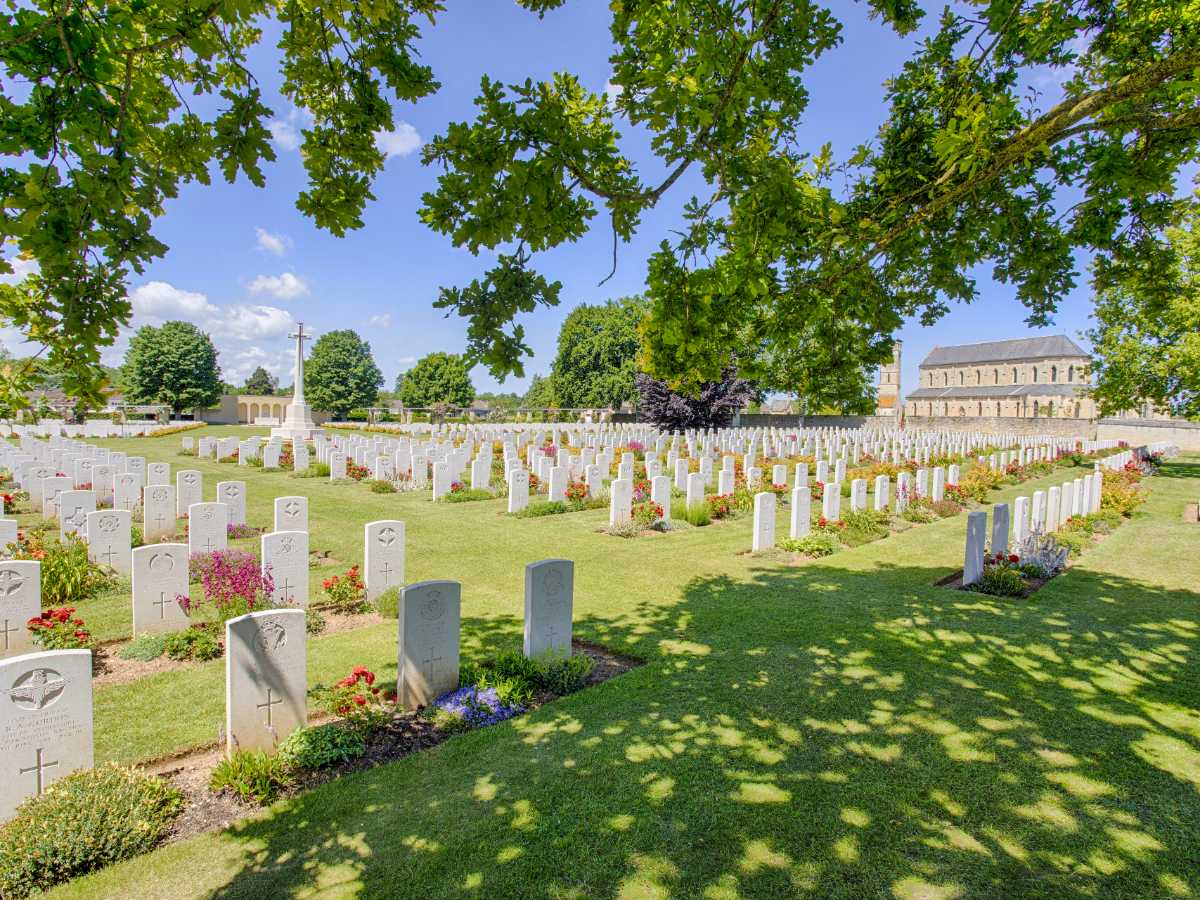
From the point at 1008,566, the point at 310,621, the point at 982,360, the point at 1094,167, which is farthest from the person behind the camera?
the point at 982,360

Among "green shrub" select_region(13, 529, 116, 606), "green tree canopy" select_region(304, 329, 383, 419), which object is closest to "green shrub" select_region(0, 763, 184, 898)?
"green shrub" select_region(13, 529, 116, 606)

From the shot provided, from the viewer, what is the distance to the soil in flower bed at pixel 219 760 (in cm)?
366

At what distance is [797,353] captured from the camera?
7.43 metres

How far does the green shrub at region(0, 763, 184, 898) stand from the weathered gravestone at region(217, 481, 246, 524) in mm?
8665

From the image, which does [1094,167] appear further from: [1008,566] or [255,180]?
[255,180]

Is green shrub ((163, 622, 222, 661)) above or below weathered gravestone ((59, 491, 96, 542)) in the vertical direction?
below

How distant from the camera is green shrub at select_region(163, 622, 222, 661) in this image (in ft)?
19.8

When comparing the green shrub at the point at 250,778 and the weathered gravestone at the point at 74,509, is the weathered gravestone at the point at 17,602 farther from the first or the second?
the weathered gravestone at the point at 74,509

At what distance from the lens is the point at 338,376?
2672 inches

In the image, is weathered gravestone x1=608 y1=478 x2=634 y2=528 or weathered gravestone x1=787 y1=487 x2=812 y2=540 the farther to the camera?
weathered gravestone x1=608 y1=478 x2=634 y2=528

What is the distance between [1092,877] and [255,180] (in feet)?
20.5

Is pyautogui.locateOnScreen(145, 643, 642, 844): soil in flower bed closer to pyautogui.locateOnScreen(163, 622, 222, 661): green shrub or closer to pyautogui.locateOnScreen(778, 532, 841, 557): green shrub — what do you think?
pyautogui.locateOnScreen(163, 622, 222, 661): green shrub

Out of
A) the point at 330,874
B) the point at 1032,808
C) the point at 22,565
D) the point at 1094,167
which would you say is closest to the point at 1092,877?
the point at 1032,808

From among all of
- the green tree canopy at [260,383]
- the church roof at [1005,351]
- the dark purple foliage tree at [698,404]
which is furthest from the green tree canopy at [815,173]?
the green tree canopy at [260,383]
